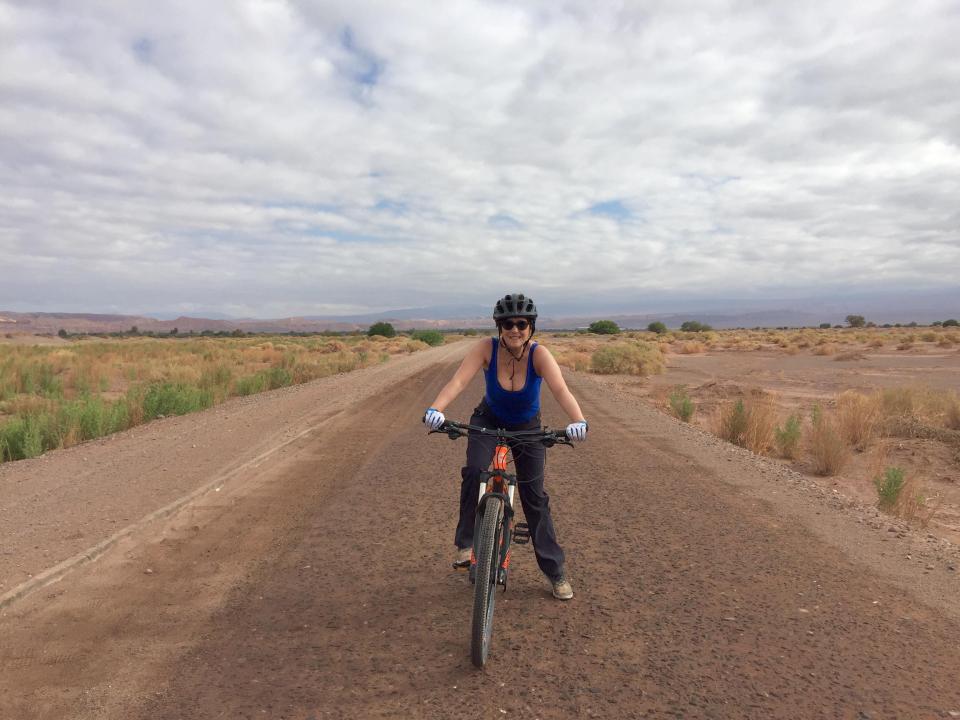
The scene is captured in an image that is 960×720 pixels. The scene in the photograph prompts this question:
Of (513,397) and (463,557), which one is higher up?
(513,397)

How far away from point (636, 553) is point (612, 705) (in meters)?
2.32

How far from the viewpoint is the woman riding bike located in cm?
423

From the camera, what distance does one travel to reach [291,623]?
14.1ft

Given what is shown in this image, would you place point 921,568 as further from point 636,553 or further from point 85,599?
point 85,599

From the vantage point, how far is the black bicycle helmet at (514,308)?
418cm

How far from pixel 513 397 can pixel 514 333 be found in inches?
17.1

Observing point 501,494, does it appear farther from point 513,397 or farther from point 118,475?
point 118,475

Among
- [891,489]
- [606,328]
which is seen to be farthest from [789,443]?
[606,328]

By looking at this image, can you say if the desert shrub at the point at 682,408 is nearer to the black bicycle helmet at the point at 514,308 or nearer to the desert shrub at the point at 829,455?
the desert shrub at the point at 829,455

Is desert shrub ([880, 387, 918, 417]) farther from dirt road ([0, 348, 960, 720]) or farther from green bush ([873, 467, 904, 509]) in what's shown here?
dirt road ([0, 348, 960, 720])

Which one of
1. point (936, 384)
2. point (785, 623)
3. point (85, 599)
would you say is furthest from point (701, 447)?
point (936, 384)

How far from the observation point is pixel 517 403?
4.38 m

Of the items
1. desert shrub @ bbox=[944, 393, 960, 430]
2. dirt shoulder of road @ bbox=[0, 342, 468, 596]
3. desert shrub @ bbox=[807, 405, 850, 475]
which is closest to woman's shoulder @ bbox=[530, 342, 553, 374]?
dirt shoulder of road @ bbox=[0, 342, 468, 596]

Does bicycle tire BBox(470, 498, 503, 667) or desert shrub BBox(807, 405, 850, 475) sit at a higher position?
bicycle tire BBox(470, 498, 503, 667)
